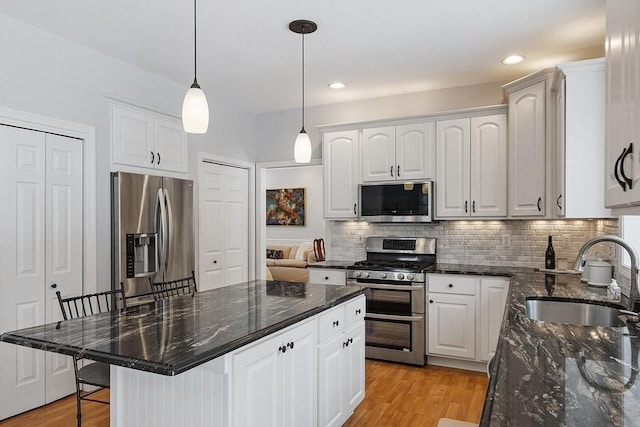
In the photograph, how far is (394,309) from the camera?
13.2 feet

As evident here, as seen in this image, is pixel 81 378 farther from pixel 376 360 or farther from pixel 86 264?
pixel 376 360

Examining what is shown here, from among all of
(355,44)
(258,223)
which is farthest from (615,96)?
(258,223)

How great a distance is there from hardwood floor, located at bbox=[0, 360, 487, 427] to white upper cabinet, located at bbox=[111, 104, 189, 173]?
196 centimetres

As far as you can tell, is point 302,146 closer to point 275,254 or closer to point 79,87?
point 79,87

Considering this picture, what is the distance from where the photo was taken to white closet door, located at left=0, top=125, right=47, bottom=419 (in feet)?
9.46

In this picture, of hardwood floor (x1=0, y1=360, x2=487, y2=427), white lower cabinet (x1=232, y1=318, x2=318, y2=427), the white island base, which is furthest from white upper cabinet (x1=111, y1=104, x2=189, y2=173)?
white lower cabinet (x1=232, y1=318, x2=318, y2=427)

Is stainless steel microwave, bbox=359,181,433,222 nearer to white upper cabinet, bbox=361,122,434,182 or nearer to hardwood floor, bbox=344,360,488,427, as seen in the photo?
white upper cabinet, bbox=361,122,434,182

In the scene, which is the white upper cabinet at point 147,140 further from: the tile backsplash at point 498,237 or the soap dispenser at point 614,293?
the soap dispenser at point 614,293

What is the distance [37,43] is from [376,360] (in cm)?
383

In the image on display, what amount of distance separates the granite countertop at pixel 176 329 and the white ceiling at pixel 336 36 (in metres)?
1.85

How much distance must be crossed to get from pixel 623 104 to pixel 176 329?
1860mm

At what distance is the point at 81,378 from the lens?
233 cm

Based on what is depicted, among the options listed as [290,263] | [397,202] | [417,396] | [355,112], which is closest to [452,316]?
[417,396]

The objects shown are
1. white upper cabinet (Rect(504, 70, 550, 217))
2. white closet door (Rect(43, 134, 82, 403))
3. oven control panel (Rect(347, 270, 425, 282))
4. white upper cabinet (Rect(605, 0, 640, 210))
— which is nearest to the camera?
white upper cabinet (Rect(605, 0, 640, 210))
